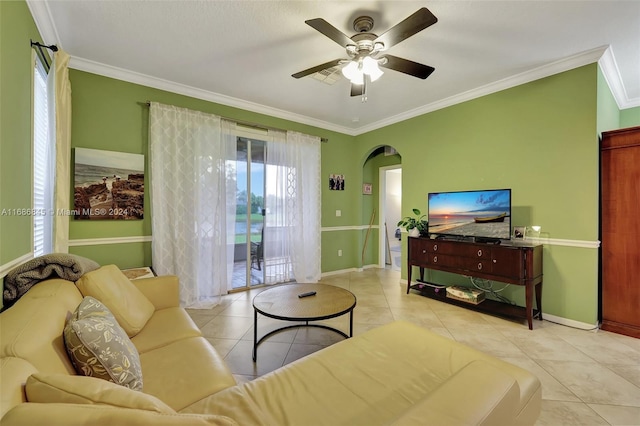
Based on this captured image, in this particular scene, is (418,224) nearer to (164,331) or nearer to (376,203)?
(376,203)

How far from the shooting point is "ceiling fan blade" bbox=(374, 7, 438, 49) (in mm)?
1597

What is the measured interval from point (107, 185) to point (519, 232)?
4615 mm

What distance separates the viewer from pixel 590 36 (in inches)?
91.3

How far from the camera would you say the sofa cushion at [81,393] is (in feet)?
2.17

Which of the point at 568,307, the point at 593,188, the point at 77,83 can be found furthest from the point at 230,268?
the point at 593,188

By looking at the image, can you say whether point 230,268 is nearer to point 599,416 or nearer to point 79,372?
point 79,372

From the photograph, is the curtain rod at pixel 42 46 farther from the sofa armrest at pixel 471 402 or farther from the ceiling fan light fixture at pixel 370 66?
the sofa armrest at pixel 471 402

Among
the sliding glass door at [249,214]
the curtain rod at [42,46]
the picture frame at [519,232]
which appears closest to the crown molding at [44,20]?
the curtain rod at [42,46]

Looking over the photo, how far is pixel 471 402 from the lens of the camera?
33.2 inches

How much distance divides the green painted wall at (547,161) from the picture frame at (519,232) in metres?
0.07

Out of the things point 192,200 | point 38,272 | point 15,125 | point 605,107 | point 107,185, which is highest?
point 605,107

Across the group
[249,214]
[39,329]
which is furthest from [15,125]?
[249,214]

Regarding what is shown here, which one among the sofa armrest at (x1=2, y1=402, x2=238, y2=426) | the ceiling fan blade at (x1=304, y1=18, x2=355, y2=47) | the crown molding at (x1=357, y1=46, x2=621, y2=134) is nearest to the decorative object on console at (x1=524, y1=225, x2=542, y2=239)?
the crown molding at (x1=357, y1=46, x2=621, y2=134)

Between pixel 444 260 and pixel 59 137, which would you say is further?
pixel 444 260
